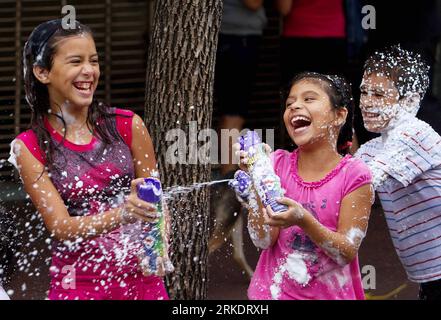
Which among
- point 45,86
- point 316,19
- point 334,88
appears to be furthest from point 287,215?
point 316,19

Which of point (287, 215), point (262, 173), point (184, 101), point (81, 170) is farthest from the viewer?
point (184, 101)

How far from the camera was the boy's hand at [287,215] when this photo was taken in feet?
13.2

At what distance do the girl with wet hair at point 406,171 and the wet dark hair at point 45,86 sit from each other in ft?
3.37

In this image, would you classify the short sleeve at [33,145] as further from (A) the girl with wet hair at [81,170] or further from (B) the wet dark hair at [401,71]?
(B) the wet dark hair at [401,71]

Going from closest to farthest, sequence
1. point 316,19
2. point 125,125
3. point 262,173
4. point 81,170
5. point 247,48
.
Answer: point 262,173
point 81,170
point 125,125
point 247,48
point 316,19

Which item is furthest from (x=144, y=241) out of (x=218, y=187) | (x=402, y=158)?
(x=218, y=187)

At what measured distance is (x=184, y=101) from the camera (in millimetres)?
5363

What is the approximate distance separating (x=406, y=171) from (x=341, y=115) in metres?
0.40

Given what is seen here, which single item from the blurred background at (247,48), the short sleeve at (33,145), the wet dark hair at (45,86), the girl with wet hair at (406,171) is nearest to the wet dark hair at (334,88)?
the girl with wet hair at (406,171)

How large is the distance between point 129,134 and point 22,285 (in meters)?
2.13

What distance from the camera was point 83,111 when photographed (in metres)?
4.43

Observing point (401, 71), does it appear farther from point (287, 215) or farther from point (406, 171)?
point (287, 215)

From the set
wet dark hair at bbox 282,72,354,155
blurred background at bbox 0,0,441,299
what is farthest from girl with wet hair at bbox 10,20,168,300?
blurred background at bbox 0,0,441,299

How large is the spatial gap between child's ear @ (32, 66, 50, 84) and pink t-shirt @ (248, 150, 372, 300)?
97cm
